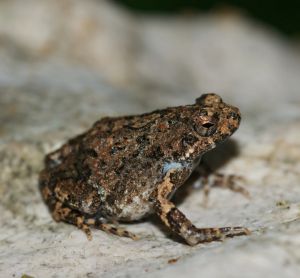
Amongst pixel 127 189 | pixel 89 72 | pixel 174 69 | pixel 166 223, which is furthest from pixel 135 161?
pixel 174 69

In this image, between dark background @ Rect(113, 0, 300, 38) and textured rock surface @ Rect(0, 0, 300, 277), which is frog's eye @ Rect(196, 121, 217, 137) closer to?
textured rock surface @ Rect(0, 0, 300, 277)

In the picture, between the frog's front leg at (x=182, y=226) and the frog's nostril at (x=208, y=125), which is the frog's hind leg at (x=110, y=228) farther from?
the frog's nostril at (x=208, y=125)

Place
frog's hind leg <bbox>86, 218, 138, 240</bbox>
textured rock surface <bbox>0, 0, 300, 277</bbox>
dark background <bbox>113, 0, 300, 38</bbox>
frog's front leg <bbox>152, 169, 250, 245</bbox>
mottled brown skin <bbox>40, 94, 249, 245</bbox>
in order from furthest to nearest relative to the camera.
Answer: dark background <bbox>113, 0, 300, 38</bbox> < mottled brown skin <bbox>40, 94, 249, 245</bbox> < frog's hind leg <bbox>86, 218, 138, 240</bbox> < frog's front leg <bbox>152, 169, 250, 245</bbox> < textured rock surface <bbox>0, 0, 300, 277</bbox>

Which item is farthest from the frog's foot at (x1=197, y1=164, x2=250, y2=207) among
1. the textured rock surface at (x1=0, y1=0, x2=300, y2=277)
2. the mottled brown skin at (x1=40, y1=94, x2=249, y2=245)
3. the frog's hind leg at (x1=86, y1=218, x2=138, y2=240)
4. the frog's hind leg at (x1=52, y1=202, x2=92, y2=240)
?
the frog's hind leg at (x1=52, y1=202, x2=92, y2=240)

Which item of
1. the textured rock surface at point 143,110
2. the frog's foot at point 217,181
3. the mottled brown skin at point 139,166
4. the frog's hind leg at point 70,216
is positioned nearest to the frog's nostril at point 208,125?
the mottled brown skin at point 139,166

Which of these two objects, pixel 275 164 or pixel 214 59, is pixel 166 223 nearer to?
pixel 275 164

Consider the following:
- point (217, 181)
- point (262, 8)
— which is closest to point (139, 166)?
point (217, 181)

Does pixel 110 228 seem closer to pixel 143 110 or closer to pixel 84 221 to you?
pixel 84 221
